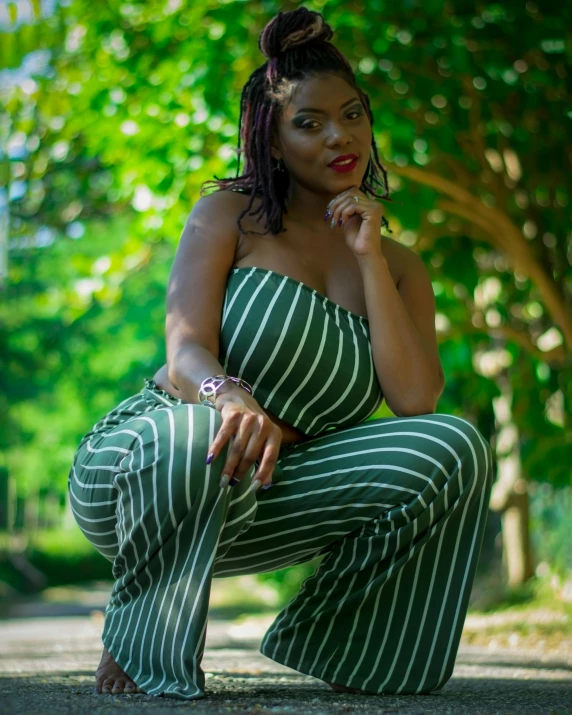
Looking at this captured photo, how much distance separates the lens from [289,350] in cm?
262

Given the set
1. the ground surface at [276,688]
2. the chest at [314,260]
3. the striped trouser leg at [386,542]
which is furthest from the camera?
the chest at [314,260]

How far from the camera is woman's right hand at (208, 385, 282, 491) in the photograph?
2.18 meters

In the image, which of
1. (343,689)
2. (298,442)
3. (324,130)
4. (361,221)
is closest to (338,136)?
(324,130)

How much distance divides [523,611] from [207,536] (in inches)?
216

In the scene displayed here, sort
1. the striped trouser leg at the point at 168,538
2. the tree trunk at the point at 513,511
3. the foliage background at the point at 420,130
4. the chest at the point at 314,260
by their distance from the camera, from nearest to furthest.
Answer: the striped trouser leg at the point at 168,538 < the chest at the point at 314,260 < the foliage background at the point at 420,130 < the tree trunk at the point at 513,511

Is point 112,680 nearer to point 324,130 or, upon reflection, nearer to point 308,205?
point 308,205

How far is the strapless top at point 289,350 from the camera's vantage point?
2.62 m

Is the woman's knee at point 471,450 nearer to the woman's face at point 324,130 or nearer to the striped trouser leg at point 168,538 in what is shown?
the striped trouser leg at point 168,538

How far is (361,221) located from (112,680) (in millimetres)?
1361

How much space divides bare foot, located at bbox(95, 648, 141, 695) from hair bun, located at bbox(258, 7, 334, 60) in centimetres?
174

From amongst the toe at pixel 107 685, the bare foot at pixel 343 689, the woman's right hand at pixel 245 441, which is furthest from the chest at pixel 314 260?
the toe at pixel 107 685

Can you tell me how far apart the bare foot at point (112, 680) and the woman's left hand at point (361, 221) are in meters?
1.23

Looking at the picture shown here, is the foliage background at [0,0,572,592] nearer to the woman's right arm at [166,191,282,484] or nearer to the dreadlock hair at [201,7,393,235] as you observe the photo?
the dreadlock hair at [201,7,393,235]

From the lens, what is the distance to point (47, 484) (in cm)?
2272
